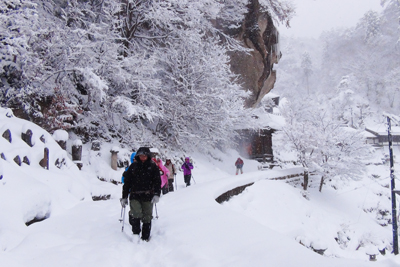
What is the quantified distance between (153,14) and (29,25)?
6.50m

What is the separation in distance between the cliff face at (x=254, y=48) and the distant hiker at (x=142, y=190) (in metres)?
18.1

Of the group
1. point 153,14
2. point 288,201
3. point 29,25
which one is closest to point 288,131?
point 288,201

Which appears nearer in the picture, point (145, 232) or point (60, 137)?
point (145, 232)

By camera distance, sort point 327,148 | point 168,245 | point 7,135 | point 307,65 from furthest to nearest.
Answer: point 307,65
point 327,148
point 7,135
point 168,245

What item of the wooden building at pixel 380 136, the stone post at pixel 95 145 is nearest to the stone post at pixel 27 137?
the stone post at pixel 95 145

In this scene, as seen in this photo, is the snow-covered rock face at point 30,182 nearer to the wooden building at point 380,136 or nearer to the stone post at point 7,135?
the stone post at point 7,135

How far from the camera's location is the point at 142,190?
5.26 metres

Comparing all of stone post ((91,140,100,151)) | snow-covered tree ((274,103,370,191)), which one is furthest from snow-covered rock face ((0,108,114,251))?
snow-covered tree ((274,103,370,191))

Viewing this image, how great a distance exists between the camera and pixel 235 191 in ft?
42.4

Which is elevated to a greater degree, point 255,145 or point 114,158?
point 114,158

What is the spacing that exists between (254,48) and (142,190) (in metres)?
20.2

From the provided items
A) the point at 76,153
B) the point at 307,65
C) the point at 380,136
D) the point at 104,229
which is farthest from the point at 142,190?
the point at 307,65

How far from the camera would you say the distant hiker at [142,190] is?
520 centimetres

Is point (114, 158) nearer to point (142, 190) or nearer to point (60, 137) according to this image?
point (60, 137)
